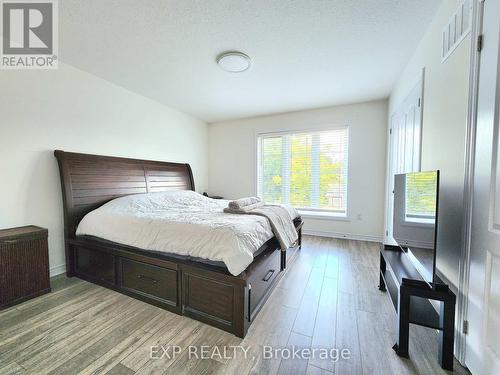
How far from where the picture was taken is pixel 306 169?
14.2 ft

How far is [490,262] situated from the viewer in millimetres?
1110

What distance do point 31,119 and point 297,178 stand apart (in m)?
4.04

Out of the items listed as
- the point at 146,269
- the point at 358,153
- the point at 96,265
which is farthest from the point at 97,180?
the point at 358,153

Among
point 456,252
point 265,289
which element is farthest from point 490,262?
point 265,289

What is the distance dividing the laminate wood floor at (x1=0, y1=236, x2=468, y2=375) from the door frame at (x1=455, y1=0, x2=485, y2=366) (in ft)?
0.88

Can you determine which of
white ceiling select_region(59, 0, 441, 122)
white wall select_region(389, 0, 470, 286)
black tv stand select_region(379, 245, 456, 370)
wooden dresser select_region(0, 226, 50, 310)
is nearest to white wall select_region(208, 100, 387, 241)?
white ceiling select_region(59, 0, 441, 122)

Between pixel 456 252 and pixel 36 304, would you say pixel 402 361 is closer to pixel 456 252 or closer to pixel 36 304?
pixel 456 252

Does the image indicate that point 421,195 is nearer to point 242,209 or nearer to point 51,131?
point 242,209

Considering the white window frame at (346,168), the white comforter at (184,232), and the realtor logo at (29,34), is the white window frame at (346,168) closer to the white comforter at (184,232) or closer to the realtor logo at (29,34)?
the white comforter at (184,232)

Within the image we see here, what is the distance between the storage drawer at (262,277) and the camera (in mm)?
1675

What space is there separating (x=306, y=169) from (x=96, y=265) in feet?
12.2

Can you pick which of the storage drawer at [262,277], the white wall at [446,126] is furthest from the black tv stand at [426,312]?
the storage drawer at [262,277]

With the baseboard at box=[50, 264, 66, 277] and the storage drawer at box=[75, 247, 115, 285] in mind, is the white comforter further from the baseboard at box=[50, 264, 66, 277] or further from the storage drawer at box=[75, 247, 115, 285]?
the baseboard at box=[50, 264, 66, 277]

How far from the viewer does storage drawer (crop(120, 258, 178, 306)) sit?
1813mm
